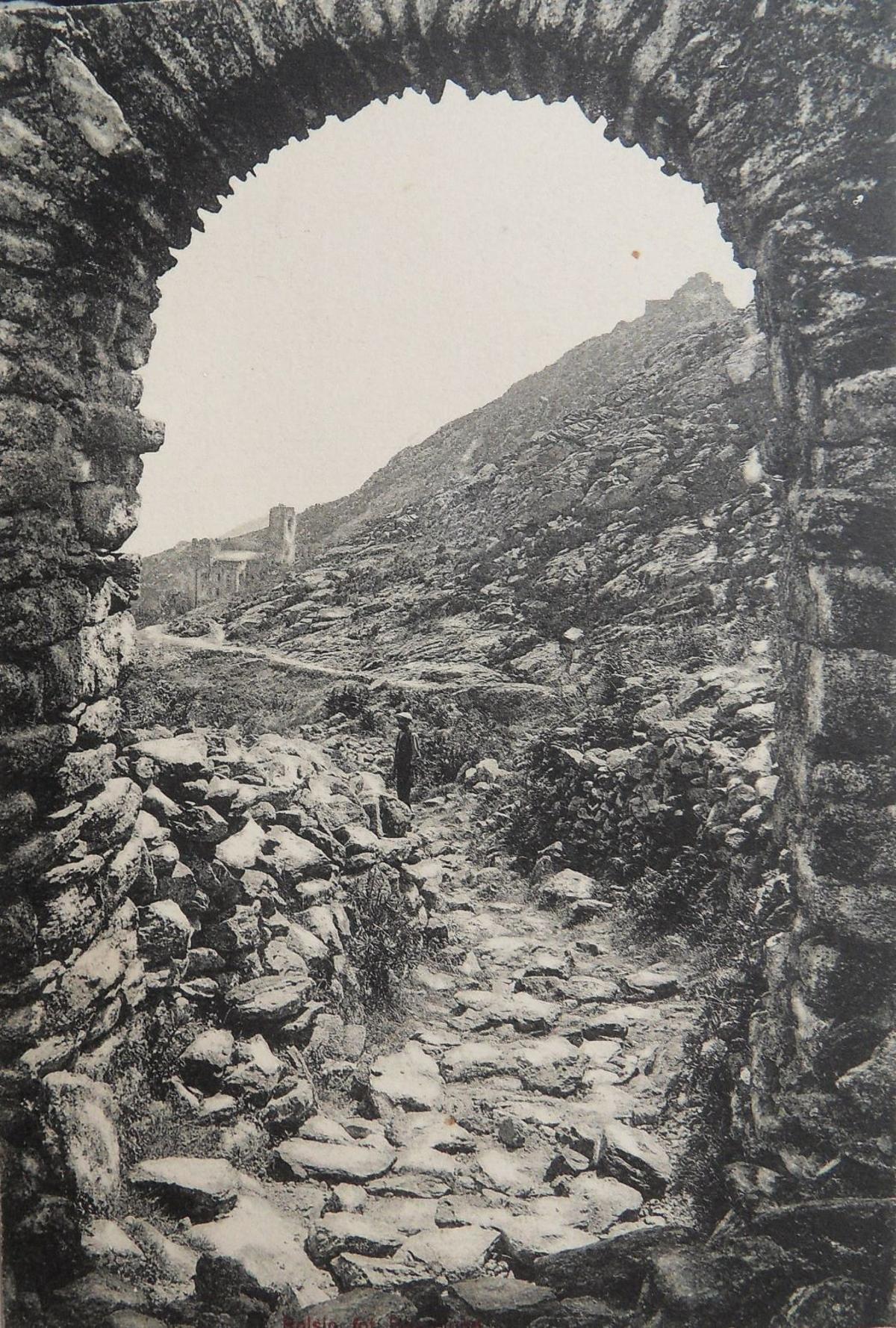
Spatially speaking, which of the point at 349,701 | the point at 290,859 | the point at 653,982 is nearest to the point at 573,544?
the point at 349,701

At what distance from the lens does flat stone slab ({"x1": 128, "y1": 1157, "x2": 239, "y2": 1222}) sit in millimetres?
2361

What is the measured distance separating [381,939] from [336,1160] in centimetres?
151

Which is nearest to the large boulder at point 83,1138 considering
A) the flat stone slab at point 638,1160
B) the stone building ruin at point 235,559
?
the flat stone slab at point 638,1160

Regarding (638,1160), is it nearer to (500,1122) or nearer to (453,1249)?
(500,1122)

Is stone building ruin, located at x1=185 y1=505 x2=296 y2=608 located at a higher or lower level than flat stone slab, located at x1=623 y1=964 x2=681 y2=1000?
higher

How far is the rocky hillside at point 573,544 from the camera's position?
10445 millimetres

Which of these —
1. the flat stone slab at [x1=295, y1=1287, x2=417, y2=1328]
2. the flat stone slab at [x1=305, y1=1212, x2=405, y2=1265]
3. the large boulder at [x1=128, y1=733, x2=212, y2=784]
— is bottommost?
the flat stone slab at [x1=305, y1=1212, x2=405, y2=1265]

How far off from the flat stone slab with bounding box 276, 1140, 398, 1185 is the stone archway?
884 millimetres

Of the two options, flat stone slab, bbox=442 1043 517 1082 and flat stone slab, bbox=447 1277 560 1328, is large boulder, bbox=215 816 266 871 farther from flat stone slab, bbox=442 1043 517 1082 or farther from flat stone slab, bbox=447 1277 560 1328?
flat stone slab, bbox=447 1277 560 1328

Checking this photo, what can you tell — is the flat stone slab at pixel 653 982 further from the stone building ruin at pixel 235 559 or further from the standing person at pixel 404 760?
the stone building ruin at pixel 235 559

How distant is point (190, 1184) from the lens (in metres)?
2.41

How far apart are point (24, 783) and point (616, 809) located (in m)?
4.37

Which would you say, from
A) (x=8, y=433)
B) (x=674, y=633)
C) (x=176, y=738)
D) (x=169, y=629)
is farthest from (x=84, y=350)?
(x=169, y=629)

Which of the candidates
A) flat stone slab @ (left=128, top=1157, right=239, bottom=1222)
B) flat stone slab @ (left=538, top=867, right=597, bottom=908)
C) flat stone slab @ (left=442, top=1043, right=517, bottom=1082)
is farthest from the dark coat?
flat stone slab @ (left=128, top=1157, right=239, bottom=1222)
